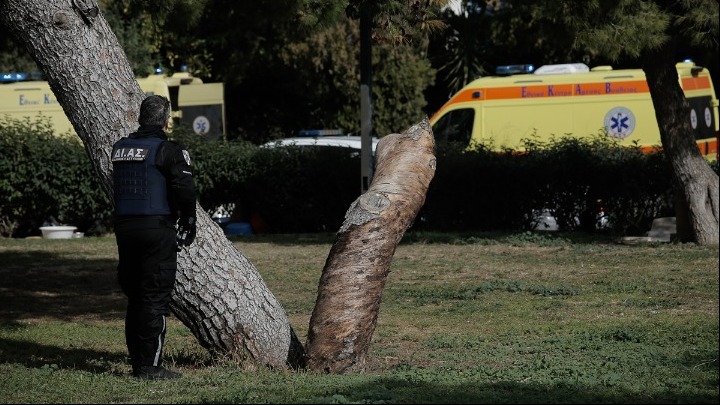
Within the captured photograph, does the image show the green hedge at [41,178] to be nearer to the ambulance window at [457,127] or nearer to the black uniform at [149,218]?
the ambulance window at [457,127]

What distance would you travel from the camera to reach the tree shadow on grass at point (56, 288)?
1101cm

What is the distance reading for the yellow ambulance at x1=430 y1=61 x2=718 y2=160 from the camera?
62.4 ft

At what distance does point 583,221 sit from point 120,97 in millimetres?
11134

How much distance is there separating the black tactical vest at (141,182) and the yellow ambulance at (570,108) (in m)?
12.3

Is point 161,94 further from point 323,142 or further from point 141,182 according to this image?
point 141,182

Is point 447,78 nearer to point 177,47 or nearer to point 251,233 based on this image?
point 177,47

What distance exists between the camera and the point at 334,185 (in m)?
18.3

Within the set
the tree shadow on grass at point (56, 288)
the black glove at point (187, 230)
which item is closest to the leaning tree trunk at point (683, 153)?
the tree shadow on grass at point (56, 288)

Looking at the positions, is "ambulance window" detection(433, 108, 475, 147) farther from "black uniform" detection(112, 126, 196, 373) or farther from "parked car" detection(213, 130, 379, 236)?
"black uniform" detection(112, 126, 196, 373)

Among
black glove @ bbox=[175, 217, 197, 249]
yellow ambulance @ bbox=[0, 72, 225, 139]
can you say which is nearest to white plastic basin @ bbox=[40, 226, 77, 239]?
yellow ambulance @ bbox=[0, 72, 225, 139]

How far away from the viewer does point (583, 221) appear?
1744cm

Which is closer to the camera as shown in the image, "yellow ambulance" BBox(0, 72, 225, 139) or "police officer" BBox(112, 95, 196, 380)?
"police officer" BBox(112, 95, 196, 380)

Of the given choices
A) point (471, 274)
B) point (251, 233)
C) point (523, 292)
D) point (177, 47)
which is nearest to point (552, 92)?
point (251, 233)

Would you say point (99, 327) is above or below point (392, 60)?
below
